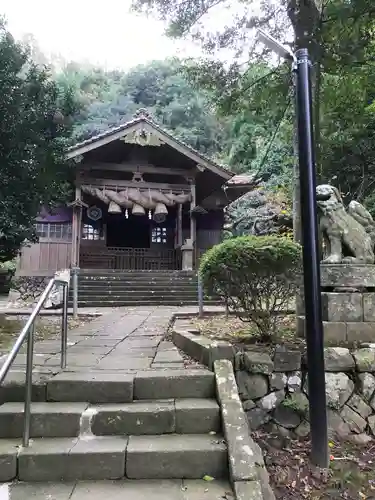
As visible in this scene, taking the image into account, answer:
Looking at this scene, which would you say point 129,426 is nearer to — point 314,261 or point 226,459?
point 226,459

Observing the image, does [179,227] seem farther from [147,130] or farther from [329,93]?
[329,93]

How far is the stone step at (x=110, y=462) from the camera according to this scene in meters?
2.39

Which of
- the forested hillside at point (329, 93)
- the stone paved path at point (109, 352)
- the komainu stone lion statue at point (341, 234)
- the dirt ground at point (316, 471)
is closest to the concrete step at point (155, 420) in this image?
the stone paved path at point (109, 352)

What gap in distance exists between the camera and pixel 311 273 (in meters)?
2.92

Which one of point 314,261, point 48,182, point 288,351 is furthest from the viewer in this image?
point 48,182

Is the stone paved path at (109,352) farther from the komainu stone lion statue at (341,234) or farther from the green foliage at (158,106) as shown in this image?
the green foliage at (158,106)

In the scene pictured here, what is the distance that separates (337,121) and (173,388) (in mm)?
9817

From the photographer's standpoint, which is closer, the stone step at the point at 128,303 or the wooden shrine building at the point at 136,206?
the stone step at the point at 128,303

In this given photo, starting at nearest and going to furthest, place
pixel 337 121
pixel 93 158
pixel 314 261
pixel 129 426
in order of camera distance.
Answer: pixel 129 426, pixel 314 261, pixel 337 121, pixel 93 158

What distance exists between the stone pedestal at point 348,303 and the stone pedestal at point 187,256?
34.3 ft

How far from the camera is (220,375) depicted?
310cm

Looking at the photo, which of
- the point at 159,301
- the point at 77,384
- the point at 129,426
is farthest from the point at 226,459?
the point at 159,301

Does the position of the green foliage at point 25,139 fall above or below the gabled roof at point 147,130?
below

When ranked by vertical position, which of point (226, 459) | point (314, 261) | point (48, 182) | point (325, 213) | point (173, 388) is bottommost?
point (226, 459)
